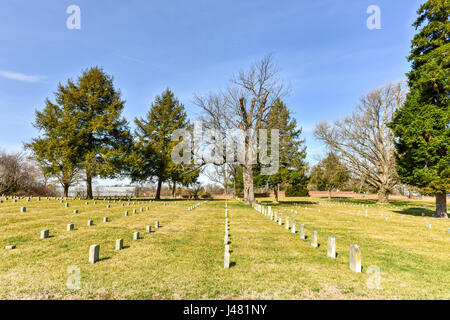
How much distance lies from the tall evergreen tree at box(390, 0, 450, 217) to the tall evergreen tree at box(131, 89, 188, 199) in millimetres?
24179

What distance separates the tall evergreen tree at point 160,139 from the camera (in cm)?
3309

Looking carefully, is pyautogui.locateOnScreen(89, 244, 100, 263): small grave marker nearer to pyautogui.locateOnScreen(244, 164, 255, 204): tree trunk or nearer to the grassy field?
the grassy field

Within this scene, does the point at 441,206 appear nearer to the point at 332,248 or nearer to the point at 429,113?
the point at 429,113

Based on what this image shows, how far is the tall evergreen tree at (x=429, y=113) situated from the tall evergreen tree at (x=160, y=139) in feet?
79.3

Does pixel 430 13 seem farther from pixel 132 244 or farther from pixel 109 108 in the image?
pixel 109 108

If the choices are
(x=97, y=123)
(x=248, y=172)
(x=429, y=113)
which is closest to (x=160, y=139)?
(x=97, y=123)

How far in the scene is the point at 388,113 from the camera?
34375 millimetres

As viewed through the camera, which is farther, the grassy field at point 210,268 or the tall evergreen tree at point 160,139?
the tall evergreen tree at point 160,139

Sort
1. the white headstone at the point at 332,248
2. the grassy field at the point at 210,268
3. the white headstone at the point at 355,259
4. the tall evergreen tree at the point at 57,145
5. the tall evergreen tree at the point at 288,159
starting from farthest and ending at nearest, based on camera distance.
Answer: the tall evergreen tree at the point at 288,159, the tall evergreen tree at the point at 57,145, the white headstone at the point at 332,248, the white headstone at the point at 355,259, the grassy field at the point at 210,268

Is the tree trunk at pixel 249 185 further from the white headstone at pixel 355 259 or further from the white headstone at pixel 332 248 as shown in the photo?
the white headstone at pixel 355 259

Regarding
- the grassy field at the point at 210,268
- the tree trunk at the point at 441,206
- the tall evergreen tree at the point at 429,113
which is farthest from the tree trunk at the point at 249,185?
the grassy field at the point at 210,268

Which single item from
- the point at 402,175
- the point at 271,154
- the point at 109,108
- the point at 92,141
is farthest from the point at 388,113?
the point at 92,141

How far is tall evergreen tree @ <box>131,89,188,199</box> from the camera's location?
1303 inches
